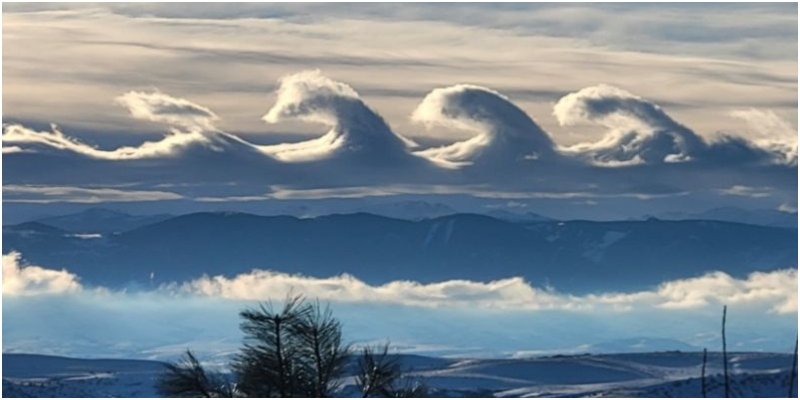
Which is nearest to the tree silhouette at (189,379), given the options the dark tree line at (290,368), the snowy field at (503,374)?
the dark tree line at (290,368)

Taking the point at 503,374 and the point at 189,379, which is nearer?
the point at 189,379

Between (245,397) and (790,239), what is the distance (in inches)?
3332

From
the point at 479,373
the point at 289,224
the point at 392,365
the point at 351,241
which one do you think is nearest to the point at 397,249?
the point at 351,241

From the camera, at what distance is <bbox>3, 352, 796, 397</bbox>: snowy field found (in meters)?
32.9

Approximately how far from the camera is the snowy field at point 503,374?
32906mm

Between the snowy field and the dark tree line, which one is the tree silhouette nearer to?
the dark tree line

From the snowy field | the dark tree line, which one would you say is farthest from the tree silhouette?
the snowy field

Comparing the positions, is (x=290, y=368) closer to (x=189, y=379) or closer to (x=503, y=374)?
(x=189, y=379)

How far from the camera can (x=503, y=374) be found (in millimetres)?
43469

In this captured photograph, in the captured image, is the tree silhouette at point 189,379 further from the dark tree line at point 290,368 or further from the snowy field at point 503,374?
the snowy field at point 503,374

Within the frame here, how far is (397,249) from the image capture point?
4213 inches

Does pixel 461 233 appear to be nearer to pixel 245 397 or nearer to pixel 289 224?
pixel 289 224

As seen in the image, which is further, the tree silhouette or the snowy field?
the snowy field

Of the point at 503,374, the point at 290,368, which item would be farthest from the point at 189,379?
the point at 503,374
